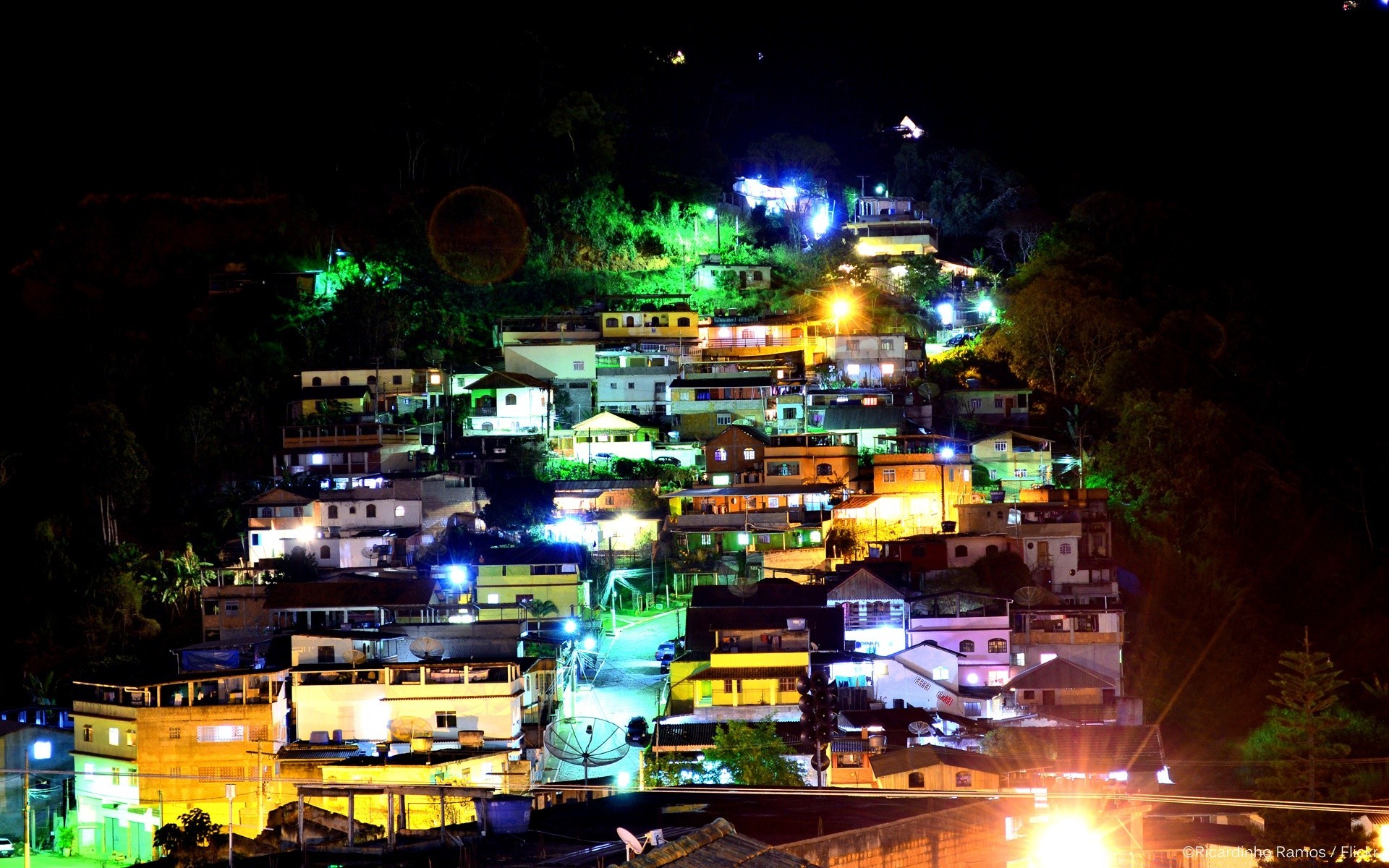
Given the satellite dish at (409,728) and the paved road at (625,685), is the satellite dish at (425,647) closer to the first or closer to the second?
the satellite dish at (409,728)

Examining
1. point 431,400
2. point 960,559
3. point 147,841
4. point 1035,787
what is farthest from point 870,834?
point 431,400

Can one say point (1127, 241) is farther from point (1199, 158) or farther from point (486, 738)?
point (486, 738)

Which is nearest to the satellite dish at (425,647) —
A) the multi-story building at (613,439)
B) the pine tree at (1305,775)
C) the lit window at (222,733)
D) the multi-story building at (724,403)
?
the lit window at (222,733)

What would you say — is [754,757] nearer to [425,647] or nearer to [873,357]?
[425,647]

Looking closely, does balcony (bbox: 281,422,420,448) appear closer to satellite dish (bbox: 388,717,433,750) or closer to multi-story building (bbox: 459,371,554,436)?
multi-story building (bbox: 459,371,554,436)

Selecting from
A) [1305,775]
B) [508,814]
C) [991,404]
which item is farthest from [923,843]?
[991,404]

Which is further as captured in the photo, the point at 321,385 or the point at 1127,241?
the point at 1127,241
